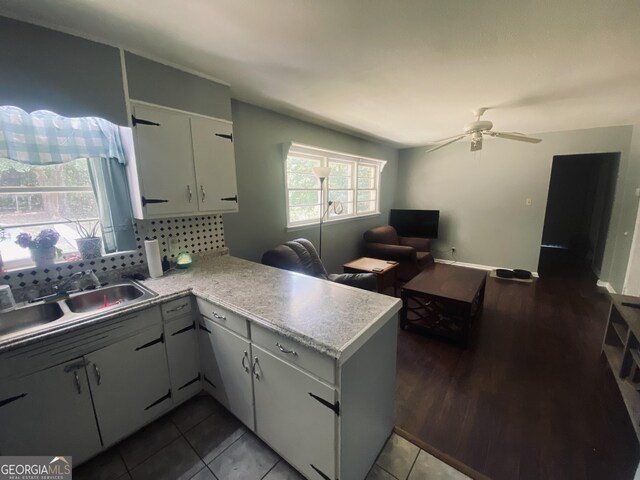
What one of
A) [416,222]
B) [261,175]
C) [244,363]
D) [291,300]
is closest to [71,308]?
[244,363]

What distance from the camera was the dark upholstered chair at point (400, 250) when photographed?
3.94m

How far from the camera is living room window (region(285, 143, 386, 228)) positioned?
3316 millimetres

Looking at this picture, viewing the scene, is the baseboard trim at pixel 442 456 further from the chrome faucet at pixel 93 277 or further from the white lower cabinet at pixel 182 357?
the chrome faucet at pixel 93 277

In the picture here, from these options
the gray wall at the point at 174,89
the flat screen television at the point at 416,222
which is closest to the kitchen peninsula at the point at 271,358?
the gray wall at the point at 174,89

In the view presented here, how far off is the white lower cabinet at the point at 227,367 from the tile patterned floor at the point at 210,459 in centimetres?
14

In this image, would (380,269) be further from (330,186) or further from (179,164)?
(179,164)

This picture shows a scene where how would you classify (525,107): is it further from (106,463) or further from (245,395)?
(106,463)

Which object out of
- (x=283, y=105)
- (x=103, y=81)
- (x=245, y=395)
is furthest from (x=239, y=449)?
(x=283, y=105)

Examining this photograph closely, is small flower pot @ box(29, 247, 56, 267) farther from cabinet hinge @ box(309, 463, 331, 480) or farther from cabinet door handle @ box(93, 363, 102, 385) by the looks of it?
cabinet hinge @ box(309, 463, 331, 480)

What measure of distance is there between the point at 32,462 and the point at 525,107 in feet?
15.0

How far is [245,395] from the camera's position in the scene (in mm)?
1454

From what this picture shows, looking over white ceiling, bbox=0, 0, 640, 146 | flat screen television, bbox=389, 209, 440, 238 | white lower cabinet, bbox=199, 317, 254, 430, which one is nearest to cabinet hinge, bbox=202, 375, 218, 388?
white lower cabinet, bbox=199, 317, 254, 430

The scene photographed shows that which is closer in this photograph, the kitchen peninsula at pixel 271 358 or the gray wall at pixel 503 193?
the kitchen peninsula at pixel 271 358

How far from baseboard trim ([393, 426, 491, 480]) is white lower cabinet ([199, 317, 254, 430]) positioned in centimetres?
91
